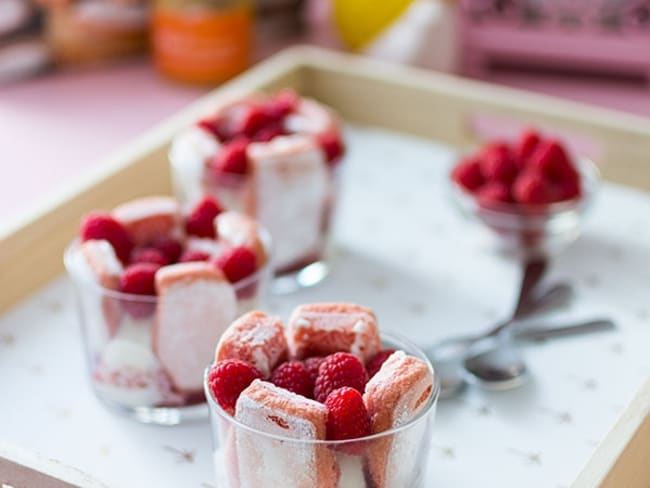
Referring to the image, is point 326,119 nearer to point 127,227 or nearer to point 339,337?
point 127,227

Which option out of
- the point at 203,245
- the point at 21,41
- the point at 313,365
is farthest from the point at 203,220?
the point at 21,41

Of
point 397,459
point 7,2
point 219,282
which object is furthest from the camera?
point 7,2

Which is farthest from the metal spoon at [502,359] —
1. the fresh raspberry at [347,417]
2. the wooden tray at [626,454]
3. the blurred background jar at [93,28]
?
the blurred background jar at [93,28]

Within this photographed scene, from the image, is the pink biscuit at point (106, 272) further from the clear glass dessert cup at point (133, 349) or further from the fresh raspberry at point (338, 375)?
the fresh raspberry at point (338, 375)

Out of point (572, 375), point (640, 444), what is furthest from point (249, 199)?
point (640, 444)

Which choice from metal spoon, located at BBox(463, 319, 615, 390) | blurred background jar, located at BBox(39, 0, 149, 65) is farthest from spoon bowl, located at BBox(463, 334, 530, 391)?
blurred background jar, located at BBox(39, 0, 149, 65)

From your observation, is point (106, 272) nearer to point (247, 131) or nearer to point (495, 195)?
point (247, 131)
